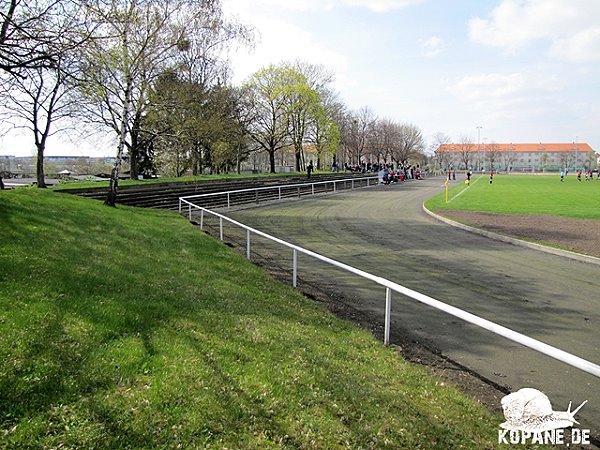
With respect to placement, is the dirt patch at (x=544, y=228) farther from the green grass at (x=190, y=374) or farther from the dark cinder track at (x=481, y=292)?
the green grass at (x=190, y=374)

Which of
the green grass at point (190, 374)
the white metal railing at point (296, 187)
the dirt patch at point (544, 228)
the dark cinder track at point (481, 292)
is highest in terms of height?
the white metal railing at point (296, 187)

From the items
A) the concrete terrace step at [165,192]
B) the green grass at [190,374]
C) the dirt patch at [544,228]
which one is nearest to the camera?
the green grass at [190,374]

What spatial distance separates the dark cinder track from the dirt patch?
1.25 metres

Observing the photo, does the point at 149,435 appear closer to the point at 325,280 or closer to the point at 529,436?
the point at 529,436

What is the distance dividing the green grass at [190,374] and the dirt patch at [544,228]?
10038 millimetres

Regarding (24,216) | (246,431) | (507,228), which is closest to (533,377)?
(246,431)

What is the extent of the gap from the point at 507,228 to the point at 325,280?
1046cm

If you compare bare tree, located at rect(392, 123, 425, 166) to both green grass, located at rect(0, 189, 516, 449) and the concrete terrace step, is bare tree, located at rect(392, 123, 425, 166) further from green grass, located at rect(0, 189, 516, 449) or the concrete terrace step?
green grass, located at rect(0, 189, 516, 449)

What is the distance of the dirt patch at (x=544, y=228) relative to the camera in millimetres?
13526

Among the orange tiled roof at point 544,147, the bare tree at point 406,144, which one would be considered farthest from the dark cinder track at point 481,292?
the orange tiled roof at point 544,147
